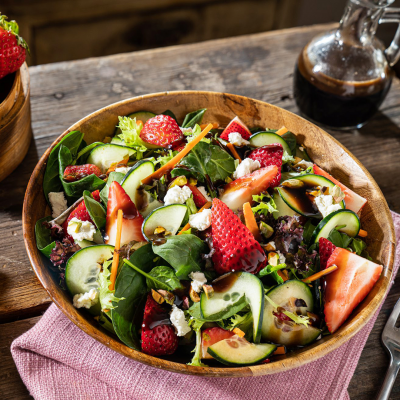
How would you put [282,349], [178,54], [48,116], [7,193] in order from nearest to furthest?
[282,349] < [7,193] < [48,116] < [178,54]

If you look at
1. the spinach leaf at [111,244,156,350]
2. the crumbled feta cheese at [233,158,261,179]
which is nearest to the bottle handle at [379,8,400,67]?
the crumbled feta cheese at [233,158,261,179]

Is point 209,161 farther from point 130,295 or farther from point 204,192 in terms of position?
point 130,295

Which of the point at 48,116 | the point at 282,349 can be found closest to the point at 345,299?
the point at 282,349

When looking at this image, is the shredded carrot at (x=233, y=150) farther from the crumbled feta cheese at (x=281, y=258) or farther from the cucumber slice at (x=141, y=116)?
the crumbled feta cheese at (x=281, y=258)

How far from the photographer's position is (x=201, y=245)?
153 cm

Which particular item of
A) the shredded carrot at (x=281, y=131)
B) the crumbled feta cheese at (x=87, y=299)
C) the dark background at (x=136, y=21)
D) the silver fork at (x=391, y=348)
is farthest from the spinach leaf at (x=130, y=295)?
the dark background at (x=136, y=21)

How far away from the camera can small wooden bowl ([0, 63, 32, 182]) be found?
182cm

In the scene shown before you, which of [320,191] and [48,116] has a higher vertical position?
[320,191]

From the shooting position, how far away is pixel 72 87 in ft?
8.45

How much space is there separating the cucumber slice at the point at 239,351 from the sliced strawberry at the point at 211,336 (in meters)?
0.04

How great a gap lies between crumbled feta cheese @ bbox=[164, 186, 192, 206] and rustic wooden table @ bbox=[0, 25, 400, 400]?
0.67 m

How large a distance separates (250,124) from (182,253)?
34.9 inches

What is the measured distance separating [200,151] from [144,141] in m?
0.28

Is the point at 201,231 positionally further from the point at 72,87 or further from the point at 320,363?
the point at 72,87
